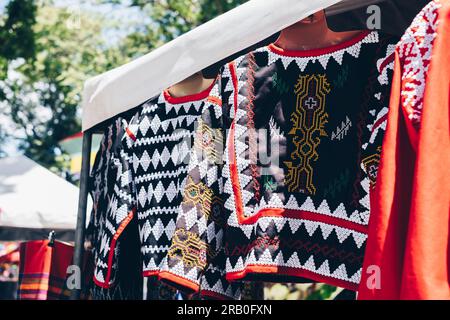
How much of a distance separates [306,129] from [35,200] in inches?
137

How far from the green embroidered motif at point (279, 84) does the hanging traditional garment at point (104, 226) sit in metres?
1.02

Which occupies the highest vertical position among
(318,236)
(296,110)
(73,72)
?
(73,72)

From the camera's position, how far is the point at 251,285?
388cm

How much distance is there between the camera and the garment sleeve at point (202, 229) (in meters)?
2.41

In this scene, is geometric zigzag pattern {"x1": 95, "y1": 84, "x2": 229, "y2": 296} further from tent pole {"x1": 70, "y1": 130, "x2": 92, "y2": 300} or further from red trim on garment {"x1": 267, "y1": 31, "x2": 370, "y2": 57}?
red trim on garment {"x1": 267, "y1": 31, "x2": 370, "y2": 57}

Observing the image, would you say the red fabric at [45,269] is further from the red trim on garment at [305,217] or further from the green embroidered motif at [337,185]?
the green embroidered motif at [337,185]

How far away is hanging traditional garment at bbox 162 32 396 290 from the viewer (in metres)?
2.19

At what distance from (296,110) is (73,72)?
35.4 ft

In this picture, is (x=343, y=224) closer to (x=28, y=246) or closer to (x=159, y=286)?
(x=159, y=286)

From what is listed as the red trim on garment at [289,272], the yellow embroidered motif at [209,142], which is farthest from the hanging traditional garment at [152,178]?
the red trim on garment at [289,272]

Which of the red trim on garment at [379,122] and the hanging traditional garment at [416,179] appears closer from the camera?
the hanging traditional garment at [416,179]

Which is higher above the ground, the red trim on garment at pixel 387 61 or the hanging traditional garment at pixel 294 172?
the red trim on garment at pixel 387 61

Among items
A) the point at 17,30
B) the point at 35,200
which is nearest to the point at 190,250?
the point at 35,200
